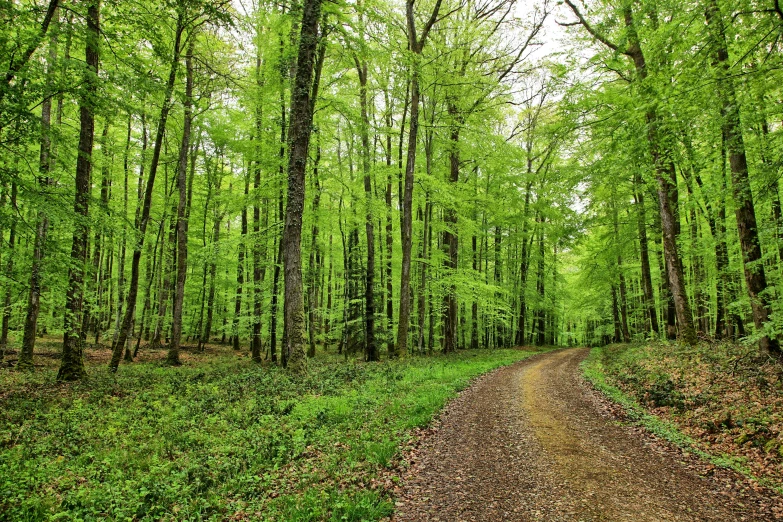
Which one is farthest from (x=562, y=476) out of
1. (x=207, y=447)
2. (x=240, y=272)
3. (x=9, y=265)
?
(x=240, y=272)

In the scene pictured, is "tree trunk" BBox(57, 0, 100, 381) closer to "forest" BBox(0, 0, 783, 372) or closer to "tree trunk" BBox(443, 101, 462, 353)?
"forest" BBox(0, 0, 783, 372)

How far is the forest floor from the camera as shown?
15.6 ft

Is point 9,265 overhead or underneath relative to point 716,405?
overhead

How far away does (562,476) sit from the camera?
5.63 meters

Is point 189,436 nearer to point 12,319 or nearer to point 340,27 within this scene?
point 340,27

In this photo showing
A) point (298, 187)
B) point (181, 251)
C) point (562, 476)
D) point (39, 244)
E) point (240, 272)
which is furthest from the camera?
point (240, 272)

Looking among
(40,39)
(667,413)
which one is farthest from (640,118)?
(40,39)

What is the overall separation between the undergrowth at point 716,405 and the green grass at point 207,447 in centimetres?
457

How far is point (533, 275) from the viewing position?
33.7m

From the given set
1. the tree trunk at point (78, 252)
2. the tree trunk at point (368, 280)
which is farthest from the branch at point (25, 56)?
the tree trunk at point (368, 280)

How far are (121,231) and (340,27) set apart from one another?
28.4 feet

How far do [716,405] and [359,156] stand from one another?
1655 cm

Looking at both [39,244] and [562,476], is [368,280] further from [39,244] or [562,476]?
[562,476]

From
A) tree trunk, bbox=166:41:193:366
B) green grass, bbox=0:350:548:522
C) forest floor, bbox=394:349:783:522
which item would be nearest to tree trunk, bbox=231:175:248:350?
tree trunk, bbox=166:41:193:366
